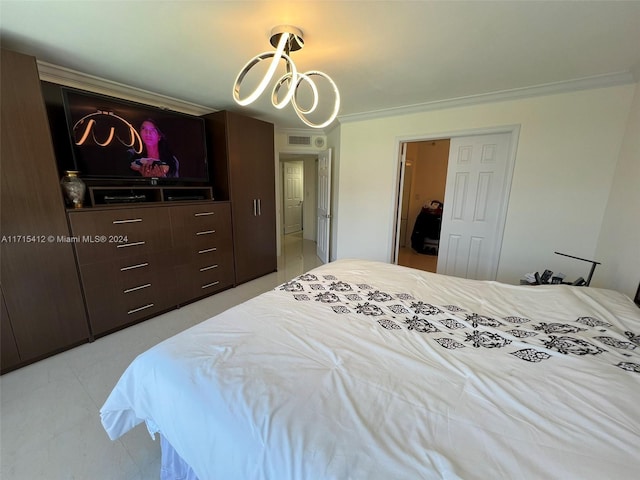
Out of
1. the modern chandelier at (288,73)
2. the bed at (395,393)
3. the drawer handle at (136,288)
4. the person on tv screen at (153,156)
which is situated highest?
the modern chandelier at (288,73)

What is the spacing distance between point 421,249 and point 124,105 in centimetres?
509

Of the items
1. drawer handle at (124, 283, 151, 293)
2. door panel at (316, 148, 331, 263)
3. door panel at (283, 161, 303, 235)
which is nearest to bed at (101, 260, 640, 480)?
drawer handle at (124, 283, 151, 293)

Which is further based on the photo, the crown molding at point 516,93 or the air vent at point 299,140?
the air vent at point 299,140

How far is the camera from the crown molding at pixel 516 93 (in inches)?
86.0

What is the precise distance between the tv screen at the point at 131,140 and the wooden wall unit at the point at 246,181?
0.68 feet

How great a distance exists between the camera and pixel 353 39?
1.70m

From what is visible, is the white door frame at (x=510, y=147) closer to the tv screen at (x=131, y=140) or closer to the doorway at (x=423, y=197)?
the doorway at (x=423, y=197)

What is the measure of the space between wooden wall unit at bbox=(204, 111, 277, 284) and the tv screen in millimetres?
208

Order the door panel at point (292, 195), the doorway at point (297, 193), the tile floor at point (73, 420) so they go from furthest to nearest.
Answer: the door panel at point (292, 195) < the doorway at point (297, 193) < the tile floor at point (73, 420)

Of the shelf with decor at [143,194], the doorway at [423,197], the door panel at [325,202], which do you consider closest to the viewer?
the shelf with decor at [143,194]

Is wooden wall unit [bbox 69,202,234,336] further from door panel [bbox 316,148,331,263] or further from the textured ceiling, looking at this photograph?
door panel [bbox 316,148,331,263]

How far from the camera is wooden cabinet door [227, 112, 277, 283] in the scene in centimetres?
323

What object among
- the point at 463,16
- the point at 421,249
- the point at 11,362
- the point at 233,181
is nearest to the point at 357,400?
the point at 463,16

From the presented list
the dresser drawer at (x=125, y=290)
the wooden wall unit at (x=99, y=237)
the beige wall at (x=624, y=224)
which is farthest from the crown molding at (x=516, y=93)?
the dresser drawer at (x=125, y=290)
